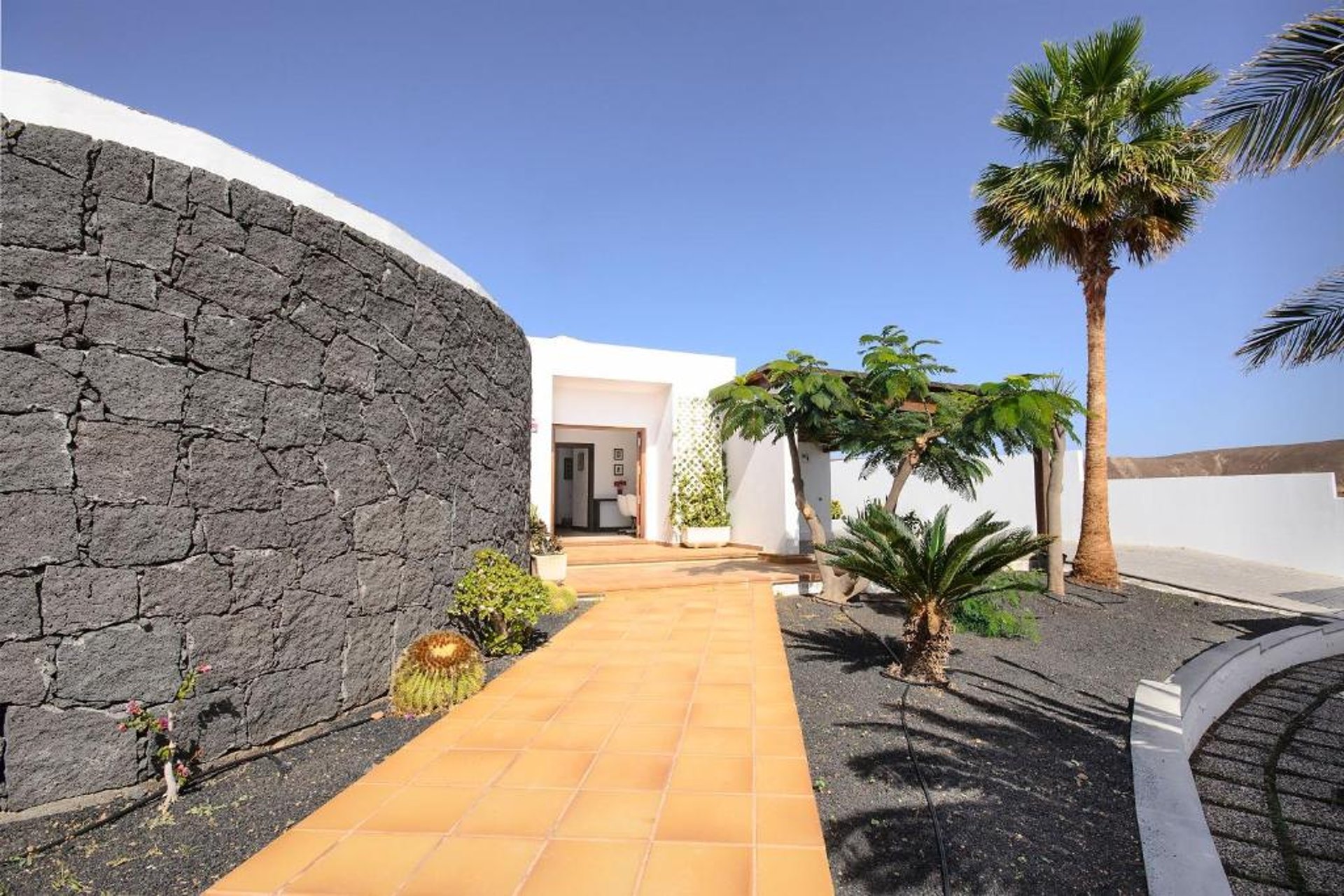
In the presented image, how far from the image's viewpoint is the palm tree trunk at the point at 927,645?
4.77m

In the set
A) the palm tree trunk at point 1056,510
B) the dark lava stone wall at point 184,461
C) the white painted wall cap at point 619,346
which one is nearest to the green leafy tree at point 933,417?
the palm tree trunk at point 1056,510

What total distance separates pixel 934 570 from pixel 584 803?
328cm

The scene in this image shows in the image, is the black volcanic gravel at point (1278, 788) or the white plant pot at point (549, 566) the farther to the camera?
the white plant pot at point (549, 566)

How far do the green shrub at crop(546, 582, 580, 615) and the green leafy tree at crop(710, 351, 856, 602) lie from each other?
2.88 meters

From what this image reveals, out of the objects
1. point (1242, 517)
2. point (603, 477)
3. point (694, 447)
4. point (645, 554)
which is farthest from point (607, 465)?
point (1242, 517)

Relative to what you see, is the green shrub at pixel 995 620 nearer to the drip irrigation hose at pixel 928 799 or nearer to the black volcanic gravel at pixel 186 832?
the drip irrigation hose at pixel 928 799

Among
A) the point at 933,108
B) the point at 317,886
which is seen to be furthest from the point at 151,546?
the point at 933,108

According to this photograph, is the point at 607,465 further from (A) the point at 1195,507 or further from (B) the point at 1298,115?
(A) the point at 1195,507

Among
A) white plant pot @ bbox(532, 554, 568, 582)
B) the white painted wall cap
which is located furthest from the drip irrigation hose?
the white painted wall cap

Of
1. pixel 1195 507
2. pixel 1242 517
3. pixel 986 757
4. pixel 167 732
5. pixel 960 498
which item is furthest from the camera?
pixel 960 498

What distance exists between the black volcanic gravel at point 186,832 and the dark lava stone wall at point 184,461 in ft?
0.81

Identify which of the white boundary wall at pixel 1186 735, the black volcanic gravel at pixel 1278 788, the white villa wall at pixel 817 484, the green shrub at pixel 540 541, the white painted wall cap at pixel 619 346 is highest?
the white painted wall cap at pixel 619 346

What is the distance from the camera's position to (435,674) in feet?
13.5

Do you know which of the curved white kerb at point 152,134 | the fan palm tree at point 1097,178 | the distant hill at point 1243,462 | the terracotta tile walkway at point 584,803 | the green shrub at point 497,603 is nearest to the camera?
the terracotta tile walkway at point 584,803
